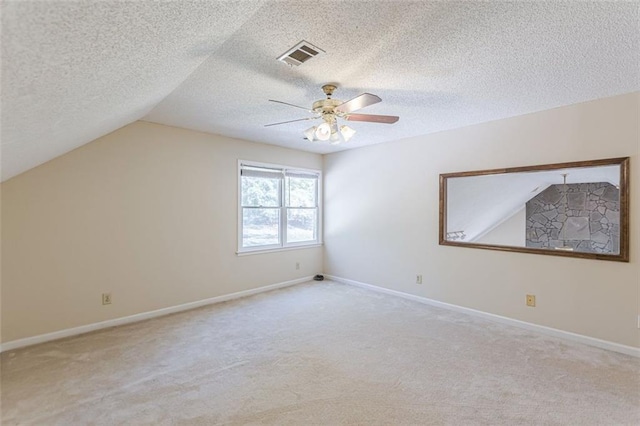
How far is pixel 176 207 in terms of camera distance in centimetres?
388

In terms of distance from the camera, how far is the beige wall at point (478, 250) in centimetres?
280

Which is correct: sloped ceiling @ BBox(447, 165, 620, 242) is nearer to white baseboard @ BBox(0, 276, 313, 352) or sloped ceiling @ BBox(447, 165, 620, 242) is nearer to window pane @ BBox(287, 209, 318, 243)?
window pane @ BBox(287, 209, 318, 243)

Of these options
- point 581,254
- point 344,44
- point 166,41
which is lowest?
point 581,254

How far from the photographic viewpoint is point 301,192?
5441 millimetres

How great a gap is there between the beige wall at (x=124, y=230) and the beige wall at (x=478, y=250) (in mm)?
1693

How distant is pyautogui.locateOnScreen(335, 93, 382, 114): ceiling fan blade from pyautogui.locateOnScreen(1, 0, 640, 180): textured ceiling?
9.5 inches

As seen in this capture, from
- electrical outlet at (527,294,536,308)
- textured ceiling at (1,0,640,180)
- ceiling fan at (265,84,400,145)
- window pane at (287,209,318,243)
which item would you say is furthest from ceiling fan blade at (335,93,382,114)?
window pane at (287,209,318,243)

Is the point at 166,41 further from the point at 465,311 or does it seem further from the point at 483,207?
the point at 465,311

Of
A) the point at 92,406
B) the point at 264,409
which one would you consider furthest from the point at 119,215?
the point at 264,409

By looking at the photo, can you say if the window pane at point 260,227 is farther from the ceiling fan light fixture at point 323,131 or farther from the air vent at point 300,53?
the air vent at point 300,53

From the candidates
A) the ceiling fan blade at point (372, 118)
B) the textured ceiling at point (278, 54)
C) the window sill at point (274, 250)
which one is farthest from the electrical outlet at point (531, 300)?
the window sill at point (274, 250)

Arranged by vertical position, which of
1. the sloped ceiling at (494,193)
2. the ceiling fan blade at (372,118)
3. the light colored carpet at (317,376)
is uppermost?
the ceiling fan blade at (372,118)

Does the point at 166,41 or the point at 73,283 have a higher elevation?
the point at 166,41

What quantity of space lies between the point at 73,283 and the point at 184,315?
3.97ft
